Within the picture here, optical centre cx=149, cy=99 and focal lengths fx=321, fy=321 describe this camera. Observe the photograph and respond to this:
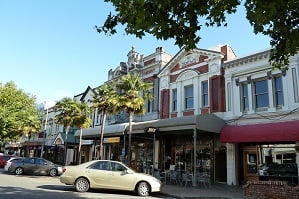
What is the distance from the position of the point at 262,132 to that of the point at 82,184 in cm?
1012

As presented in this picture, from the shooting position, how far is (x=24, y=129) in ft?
137

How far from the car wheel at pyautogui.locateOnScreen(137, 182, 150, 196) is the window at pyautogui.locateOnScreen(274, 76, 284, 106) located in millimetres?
9398

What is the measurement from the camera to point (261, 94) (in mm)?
19984

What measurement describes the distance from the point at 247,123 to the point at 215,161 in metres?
3.72

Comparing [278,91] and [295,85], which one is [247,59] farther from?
[295,85]

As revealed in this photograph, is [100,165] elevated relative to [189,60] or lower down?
lower down

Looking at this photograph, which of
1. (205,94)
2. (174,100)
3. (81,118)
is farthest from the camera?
(81,118)

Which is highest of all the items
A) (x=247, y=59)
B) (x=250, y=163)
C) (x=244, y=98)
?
(x=247, y=59)

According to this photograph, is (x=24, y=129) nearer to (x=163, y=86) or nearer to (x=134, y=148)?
(x=134, y=148)

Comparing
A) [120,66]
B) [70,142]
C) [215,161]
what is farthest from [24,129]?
[215,161]

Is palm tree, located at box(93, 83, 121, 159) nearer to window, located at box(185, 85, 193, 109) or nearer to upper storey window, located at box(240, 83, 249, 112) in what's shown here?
window, located at box(185, 85, 193, 109)

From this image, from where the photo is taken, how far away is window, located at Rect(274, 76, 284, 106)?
1884cm

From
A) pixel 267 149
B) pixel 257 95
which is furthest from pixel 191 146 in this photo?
pixel 257 95

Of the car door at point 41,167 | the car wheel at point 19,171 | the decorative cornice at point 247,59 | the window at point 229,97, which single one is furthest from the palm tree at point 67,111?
the decorative cornice at point 247,59
